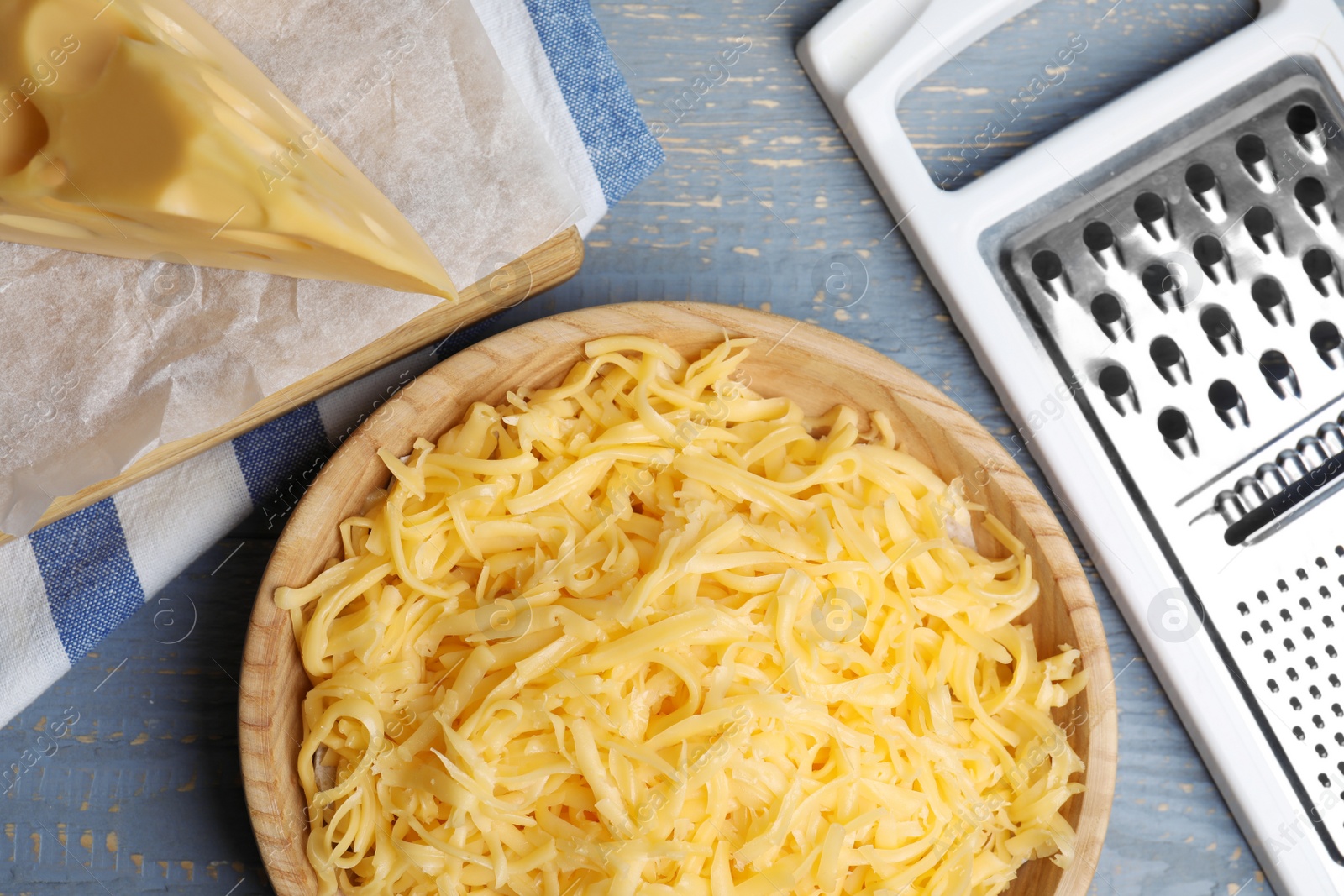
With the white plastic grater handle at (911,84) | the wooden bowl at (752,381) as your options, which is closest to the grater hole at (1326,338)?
the white plastic grater handle at (911,84)

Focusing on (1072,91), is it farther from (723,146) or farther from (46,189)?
(46,189)

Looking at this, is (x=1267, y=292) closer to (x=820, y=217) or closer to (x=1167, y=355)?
(x=1167, y=355)

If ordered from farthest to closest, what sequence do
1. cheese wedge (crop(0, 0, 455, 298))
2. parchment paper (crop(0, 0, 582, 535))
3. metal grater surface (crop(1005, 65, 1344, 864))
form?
1. metal grater surface (crop(1005, 65, 1344, 864))
2. parchment paper (crop(0, 0, 582, 535))
3. cheese wedge (crop(0, 0, 455, 298))

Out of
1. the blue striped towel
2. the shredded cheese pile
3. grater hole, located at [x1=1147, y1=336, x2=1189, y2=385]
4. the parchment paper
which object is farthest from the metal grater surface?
the parchment paper

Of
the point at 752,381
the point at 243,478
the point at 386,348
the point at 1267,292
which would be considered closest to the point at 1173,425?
the point at 1267,292

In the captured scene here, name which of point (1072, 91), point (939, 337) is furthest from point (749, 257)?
point (1072, 91)

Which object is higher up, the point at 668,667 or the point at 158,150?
the point at 158,150

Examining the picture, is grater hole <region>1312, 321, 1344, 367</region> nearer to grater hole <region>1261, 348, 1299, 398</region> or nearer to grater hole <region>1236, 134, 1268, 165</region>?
grater hole <region>1261, 348, 1299, 398</region>
